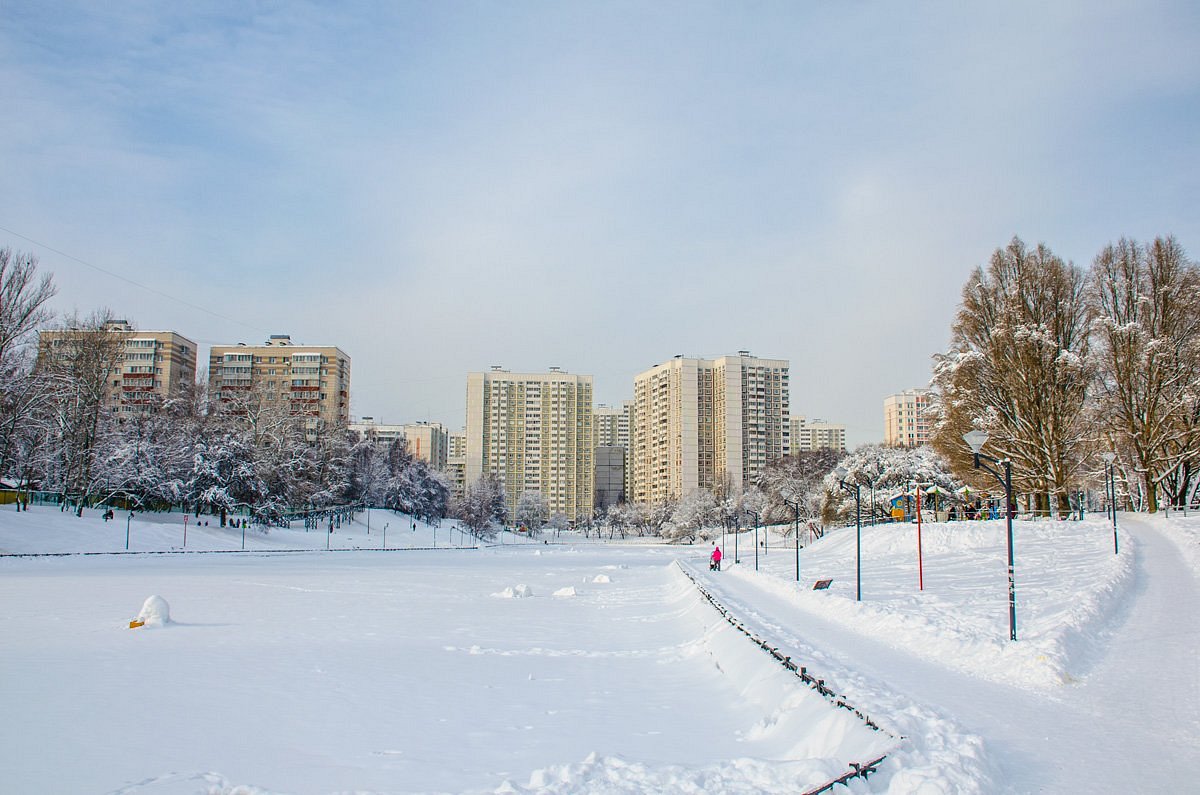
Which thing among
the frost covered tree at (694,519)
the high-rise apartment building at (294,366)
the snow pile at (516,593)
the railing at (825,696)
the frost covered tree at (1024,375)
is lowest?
the frost covered tree at (694,519)

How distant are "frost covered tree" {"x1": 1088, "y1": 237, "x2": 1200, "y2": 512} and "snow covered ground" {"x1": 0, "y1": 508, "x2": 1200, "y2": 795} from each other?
1750cm

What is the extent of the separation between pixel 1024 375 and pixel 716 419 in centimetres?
11287

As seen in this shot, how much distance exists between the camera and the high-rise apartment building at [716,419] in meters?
148

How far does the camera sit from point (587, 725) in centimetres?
998

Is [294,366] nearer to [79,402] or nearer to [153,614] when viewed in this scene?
[79,402]

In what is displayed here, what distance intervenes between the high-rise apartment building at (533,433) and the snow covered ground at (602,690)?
153m

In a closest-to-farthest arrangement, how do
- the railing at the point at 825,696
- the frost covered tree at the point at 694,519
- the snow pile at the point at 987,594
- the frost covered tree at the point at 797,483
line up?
the railing at the point at 825,696 < the snow pile at the point at 987,594 < the frost covered tree at the point at 797,483 < the frost covered tree at the point at 694,519

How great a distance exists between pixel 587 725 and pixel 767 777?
3.20 meters

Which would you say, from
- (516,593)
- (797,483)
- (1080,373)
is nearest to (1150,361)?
(1080,373)

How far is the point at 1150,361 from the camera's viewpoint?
39875 millimetres

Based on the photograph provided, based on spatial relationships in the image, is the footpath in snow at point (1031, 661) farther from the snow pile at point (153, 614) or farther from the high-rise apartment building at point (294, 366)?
the high-rise apartment building at point (294, 366)

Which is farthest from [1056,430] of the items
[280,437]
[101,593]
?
[280,437]

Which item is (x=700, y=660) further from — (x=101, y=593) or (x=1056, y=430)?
(x=1056, y=430)

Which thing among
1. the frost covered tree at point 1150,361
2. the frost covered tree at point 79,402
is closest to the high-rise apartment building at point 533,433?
the frost covered tree at point 79,402
